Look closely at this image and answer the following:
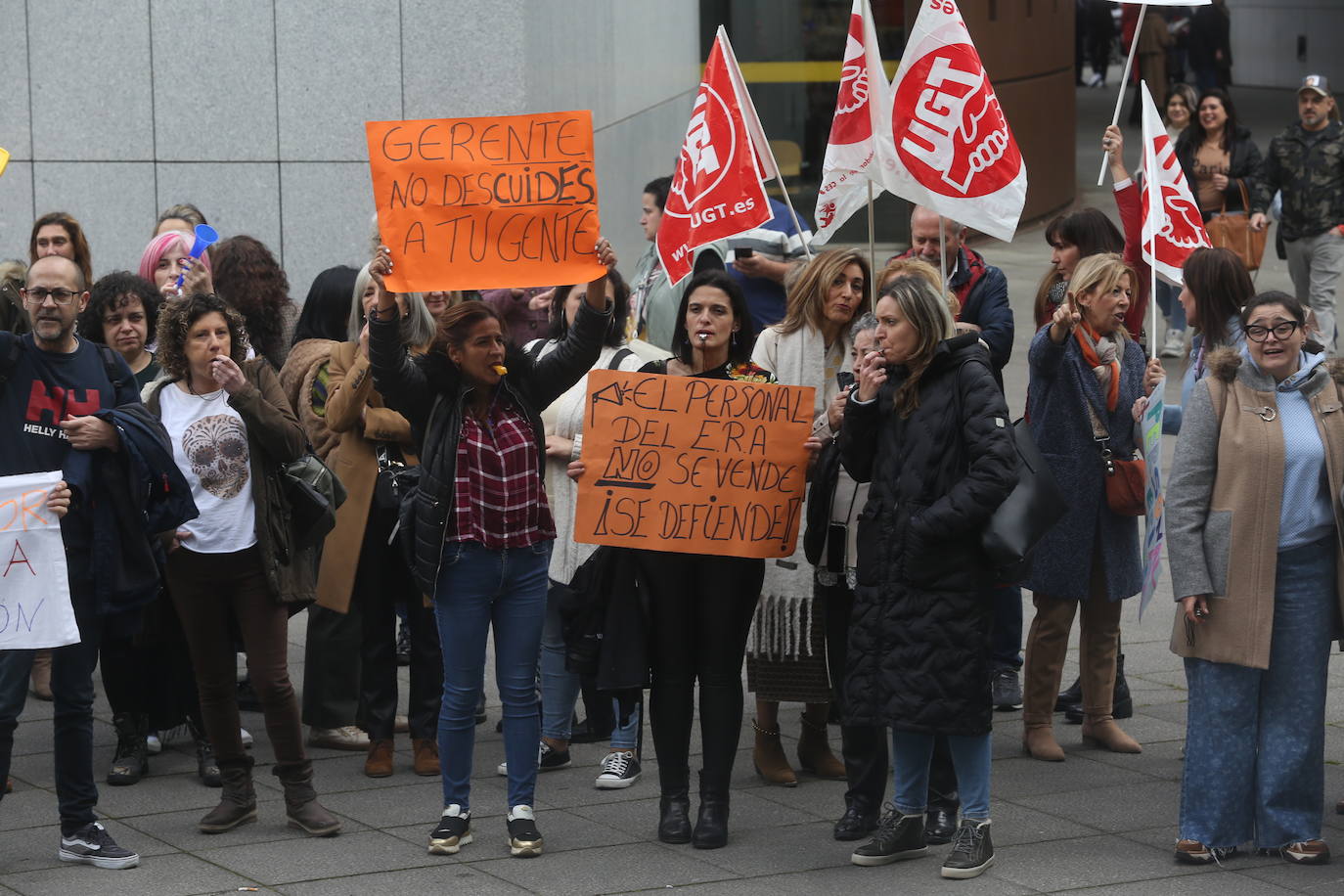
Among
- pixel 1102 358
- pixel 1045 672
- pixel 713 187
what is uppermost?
pixel 713 187

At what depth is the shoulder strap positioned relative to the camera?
230 inches

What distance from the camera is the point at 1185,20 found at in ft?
95.5

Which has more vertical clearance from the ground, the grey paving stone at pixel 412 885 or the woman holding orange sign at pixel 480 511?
the woman holding orange sign at pixel 480 511

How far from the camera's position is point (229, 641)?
6344 millimetres

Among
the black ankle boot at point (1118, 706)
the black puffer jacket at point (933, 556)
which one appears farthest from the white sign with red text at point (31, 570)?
the black ankle boot at point (1118, 706)

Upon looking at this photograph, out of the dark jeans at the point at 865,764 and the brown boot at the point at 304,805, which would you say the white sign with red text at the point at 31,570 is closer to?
the brown boot at the point at 304,805

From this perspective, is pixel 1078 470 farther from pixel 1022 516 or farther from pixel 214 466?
pixel 214 466

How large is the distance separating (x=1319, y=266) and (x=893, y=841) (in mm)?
9283

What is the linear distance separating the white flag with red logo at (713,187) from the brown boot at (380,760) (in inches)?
82.1

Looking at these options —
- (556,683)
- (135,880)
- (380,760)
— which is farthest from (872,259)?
(135,880)

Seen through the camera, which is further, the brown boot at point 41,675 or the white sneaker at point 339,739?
the brown boot at point 41,675

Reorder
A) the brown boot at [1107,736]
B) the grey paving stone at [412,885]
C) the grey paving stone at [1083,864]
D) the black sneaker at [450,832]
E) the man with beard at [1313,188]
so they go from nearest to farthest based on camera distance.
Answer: the grey paving stone at [412,885] → the grey paving stone at [1083,864] → the black sneaker at [450,832] → the brown boot at [1107,736] → the man with beard at [1313,188]

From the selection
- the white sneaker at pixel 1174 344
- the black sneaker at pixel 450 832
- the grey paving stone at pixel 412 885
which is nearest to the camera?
the grey paving stone at pixel 412 885

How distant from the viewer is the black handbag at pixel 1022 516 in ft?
18.8
